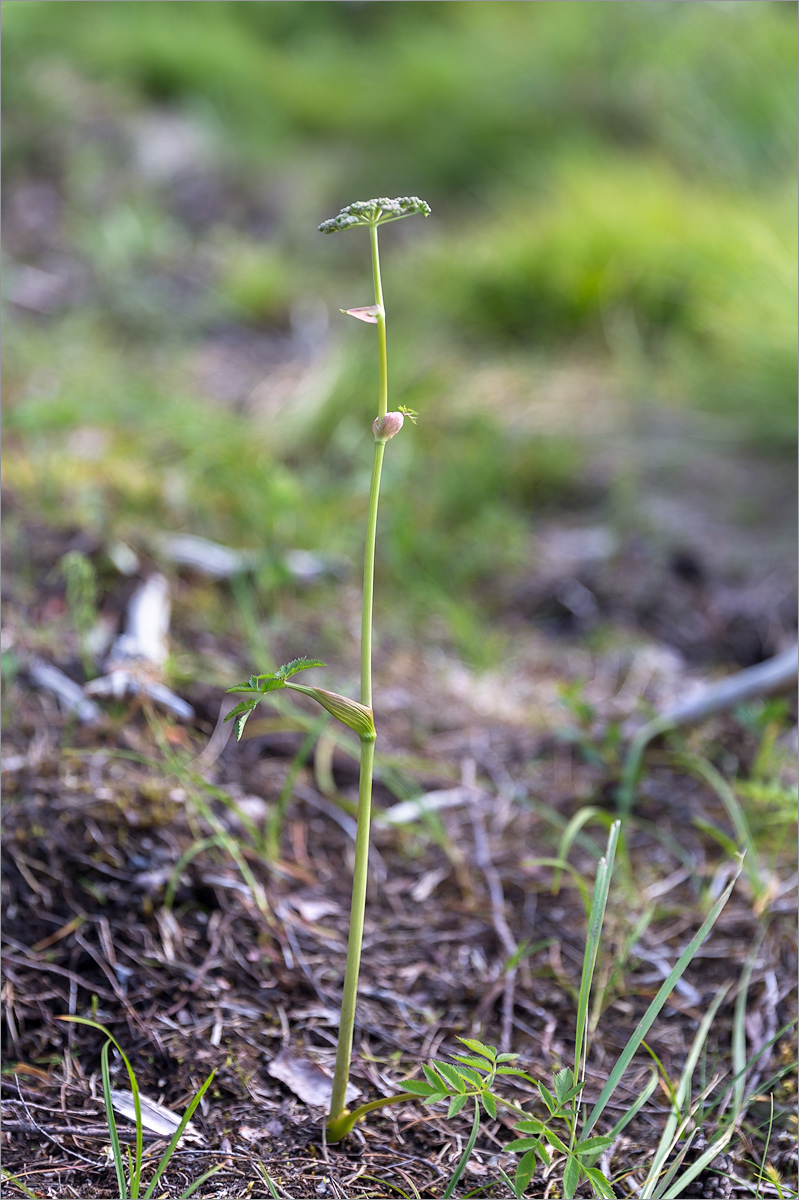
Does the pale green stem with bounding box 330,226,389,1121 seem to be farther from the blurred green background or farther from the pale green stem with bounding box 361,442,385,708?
the blurred green background

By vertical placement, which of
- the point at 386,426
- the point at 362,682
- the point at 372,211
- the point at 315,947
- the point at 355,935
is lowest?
the point at 315,947

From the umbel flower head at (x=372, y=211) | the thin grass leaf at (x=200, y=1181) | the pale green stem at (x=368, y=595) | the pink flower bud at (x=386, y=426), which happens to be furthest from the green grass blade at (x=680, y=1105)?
the umbel flower head at (x=372, y=211)

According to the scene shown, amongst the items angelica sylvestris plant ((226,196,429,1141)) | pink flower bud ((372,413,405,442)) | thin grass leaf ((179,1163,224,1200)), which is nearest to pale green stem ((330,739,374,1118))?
angelica sylvestris plant ((226,196,429,1141))

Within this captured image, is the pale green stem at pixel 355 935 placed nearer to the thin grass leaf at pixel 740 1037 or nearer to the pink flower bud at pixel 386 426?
the pink flower bud at pixel 386 426

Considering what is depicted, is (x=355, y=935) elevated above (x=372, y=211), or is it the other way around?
(x=372, y=211)

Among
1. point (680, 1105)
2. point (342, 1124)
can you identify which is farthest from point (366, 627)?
point (680, 1105)

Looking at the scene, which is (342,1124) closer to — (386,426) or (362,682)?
(362,682)

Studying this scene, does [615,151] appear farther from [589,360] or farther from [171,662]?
[171,662]
